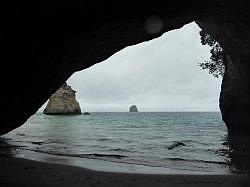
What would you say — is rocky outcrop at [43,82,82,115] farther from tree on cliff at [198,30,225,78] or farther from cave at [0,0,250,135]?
cave at [0,0,250,135]

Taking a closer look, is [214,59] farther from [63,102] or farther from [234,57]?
[63,102]

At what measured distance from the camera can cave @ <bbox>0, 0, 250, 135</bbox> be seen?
25.3 ft

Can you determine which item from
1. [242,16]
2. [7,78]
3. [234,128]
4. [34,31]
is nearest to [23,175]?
[7,78]

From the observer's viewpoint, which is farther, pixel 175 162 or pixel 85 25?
pixel 175 162

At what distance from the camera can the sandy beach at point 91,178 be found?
9.28 metres

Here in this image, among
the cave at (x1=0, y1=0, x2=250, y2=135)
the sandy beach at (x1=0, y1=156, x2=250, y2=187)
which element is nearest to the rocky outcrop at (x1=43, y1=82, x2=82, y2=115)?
the cave at (x1=0, y1=0, x2=250, y2=135)

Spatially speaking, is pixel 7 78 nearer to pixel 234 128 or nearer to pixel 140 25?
pixel 140 25

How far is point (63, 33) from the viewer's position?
27.5 feet

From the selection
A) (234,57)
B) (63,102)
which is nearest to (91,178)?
(234,57)

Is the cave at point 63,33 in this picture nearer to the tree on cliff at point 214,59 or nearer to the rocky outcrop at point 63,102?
the tree on cliff at point 214,59

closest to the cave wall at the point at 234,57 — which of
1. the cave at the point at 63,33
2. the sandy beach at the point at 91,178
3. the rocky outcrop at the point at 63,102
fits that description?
the cave at the point at 63,33

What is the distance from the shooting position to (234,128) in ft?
105

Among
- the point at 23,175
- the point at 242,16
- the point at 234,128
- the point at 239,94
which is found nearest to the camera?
the point at 23,175

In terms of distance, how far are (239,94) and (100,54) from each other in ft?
64.1
